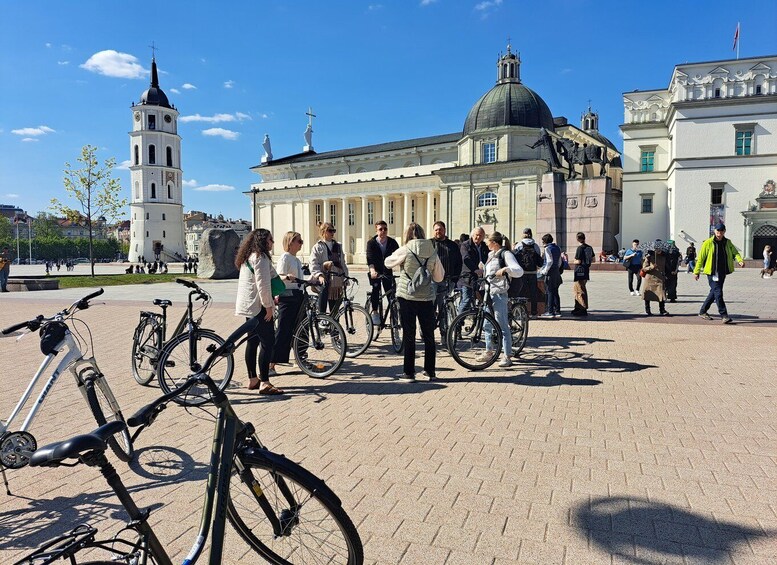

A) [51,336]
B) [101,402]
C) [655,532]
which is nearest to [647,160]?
[655,532]

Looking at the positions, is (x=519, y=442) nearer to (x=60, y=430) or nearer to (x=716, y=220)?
(x=60, y=430)

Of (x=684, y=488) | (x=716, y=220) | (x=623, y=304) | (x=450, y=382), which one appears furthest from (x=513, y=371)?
(x=716, y=220)

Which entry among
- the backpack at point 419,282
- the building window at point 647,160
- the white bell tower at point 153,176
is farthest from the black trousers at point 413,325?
the white bell tower at point 153,176

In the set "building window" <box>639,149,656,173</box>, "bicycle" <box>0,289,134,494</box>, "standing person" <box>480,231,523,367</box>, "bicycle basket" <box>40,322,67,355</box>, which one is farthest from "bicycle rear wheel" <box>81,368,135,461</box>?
"building window" <box>639,149,656,173</box>

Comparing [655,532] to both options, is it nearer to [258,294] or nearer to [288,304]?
[258,294]

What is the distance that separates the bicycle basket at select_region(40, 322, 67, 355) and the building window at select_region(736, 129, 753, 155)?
59199mm

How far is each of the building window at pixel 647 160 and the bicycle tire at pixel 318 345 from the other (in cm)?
6074

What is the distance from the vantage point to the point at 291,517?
2492 millimetres

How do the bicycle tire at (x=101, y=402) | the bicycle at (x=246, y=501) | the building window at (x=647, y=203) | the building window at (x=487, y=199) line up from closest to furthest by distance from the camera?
the bicycle at (x=246, y=501) → the bicycle tire at (x=101, y=402) → the building window at (x=647, y=203) → the building window at (x=487, y=199)

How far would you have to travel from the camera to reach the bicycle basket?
3932 millimetres

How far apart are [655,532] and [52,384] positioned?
4333 millimetres

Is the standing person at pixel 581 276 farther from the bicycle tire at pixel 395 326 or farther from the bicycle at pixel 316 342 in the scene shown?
the bicycle at pixel 316 342

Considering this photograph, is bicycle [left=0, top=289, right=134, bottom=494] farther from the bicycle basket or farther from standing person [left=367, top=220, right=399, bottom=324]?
standing person [left=367, top=220, right=399, bottom=324]

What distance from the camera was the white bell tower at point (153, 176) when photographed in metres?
105
